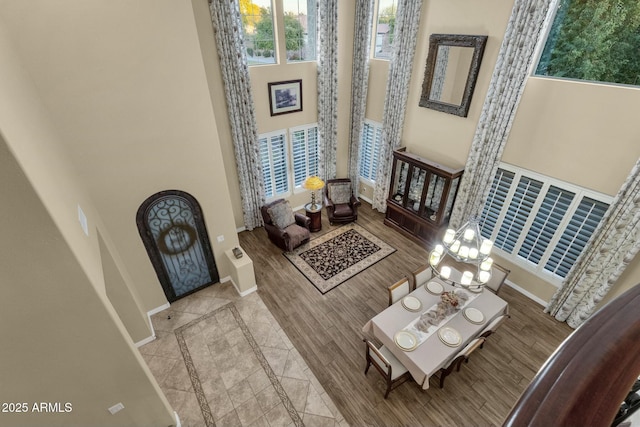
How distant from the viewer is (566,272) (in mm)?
6105

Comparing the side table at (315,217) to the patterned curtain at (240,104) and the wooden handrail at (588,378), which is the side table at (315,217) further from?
the wooden handrail at (588,378)

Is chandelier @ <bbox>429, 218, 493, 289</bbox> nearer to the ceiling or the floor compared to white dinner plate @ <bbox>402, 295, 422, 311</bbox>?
nearer to the ceiling

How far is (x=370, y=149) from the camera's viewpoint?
950cm

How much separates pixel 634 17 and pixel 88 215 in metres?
8.30

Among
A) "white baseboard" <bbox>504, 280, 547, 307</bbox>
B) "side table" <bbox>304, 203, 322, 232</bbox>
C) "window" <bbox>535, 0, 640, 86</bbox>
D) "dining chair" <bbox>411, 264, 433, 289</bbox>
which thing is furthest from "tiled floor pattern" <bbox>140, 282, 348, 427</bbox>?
"window" <bbox>535, 0, 640, 86</bbox>

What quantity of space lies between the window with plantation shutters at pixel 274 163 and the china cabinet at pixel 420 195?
300cm

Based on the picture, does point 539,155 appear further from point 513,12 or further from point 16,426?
point 16,426

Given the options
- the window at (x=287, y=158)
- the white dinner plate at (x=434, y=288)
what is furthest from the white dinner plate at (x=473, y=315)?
the window at (x=287, y=158)

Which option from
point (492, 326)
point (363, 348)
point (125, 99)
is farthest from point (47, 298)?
point (492, 326)

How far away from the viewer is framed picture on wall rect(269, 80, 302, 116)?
25.3ft

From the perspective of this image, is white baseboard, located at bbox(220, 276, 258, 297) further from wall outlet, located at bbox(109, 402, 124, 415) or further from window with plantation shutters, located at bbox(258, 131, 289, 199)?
wall outlet, located at bbox(109, 402, 124, 415)

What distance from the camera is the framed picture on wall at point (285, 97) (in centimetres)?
772

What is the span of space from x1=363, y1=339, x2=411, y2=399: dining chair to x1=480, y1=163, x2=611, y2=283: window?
369cm

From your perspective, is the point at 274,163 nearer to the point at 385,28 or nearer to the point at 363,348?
the point at 385,28
